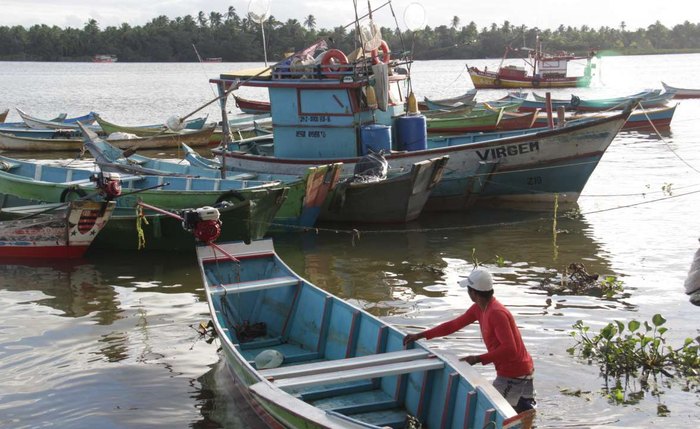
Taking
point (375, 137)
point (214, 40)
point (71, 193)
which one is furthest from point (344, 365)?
point (214, 40)

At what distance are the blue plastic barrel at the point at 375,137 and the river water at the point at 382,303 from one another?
63.5 inches

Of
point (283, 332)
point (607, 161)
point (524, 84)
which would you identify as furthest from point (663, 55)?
point (283, 332)

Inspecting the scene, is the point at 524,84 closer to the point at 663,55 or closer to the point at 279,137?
the point at 279,137

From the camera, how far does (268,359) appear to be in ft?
28.4

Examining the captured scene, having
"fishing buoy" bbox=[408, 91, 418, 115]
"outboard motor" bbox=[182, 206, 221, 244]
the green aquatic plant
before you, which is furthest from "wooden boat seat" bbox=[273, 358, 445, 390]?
"fishing buoy" bbox=[408, 91, 418, 115]

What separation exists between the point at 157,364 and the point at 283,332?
1484 millimetres

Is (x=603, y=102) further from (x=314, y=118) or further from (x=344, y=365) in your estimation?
(x=344, y=365)

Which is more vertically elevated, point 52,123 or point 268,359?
point 52,123

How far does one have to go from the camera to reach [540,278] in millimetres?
12797

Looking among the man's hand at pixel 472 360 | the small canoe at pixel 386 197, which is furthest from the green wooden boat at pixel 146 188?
the man's hand at pixel 472 360

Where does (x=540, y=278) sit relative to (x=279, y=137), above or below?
below

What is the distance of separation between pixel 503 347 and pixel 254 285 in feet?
11.8

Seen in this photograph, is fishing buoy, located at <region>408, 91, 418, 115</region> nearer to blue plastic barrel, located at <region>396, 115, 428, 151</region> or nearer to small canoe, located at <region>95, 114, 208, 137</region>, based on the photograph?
blue plastic barrel, located at <region>396, 115, 428, 151</region>

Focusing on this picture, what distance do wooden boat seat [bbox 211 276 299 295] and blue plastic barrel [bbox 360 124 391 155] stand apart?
7328 mm
